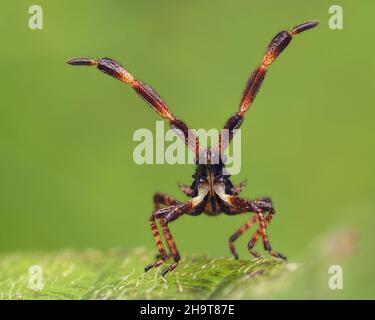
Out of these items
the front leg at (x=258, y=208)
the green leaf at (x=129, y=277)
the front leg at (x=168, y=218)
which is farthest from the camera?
the front leg at (x=168, y=218)

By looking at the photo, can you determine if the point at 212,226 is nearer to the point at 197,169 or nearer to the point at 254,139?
the point at 254,139

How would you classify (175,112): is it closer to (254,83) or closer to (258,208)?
(254,83)

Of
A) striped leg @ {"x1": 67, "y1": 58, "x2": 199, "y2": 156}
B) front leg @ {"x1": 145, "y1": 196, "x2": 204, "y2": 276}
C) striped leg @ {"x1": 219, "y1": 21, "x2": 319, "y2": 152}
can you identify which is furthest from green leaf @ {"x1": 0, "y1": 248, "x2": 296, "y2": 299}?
striped leg @ {"x1": 219, "y1": 21, "x2": 319, "y2": 152}

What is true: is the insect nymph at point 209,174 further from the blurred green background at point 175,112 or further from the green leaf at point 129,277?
the blurred green background at point 175,112

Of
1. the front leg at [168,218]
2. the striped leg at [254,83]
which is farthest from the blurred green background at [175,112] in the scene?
the striped leg at [254,83]
